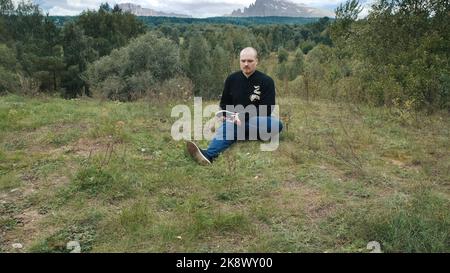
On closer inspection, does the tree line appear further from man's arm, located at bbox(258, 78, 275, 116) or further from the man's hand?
the man's hand

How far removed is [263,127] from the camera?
207 inches

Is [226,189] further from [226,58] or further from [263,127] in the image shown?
[226,58]

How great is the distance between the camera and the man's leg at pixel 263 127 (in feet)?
17.2

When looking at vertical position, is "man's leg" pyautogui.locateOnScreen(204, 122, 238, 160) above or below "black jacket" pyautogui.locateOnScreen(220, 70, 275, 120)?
below

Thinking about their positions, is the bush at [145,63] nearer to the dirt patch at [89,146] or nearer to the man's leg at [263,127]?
the dirt patch at [89,146]

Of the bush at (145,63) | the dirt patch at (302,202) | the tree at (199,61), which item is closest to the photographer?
the dirt patch at (302,202)

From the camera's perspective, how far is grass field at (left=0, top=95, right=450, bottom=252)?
2.96 meters

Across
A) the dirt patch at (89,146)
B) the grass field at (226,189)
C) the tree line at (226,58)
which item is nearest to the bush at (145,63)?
the tree line at (226,58)

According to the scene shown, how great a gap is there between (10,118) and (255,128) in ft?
13.7

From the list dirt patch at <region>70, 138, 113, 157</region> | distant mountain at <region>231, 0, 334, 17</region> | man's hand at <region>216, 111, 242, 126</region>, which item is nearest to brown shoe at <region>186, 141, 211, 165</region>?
man's hand at <region>216, 111, 242, 126</region>

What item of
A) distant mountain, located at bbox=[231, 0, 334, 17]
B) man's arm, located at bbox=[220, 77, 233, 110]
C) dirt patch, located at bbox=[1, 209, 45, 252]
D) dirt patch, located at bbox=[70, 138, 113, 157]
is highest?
distant mountain, located at bbox=[231, 0, 334, 17]

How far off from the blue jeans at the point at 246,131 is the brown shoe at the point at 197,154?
0.30 m
